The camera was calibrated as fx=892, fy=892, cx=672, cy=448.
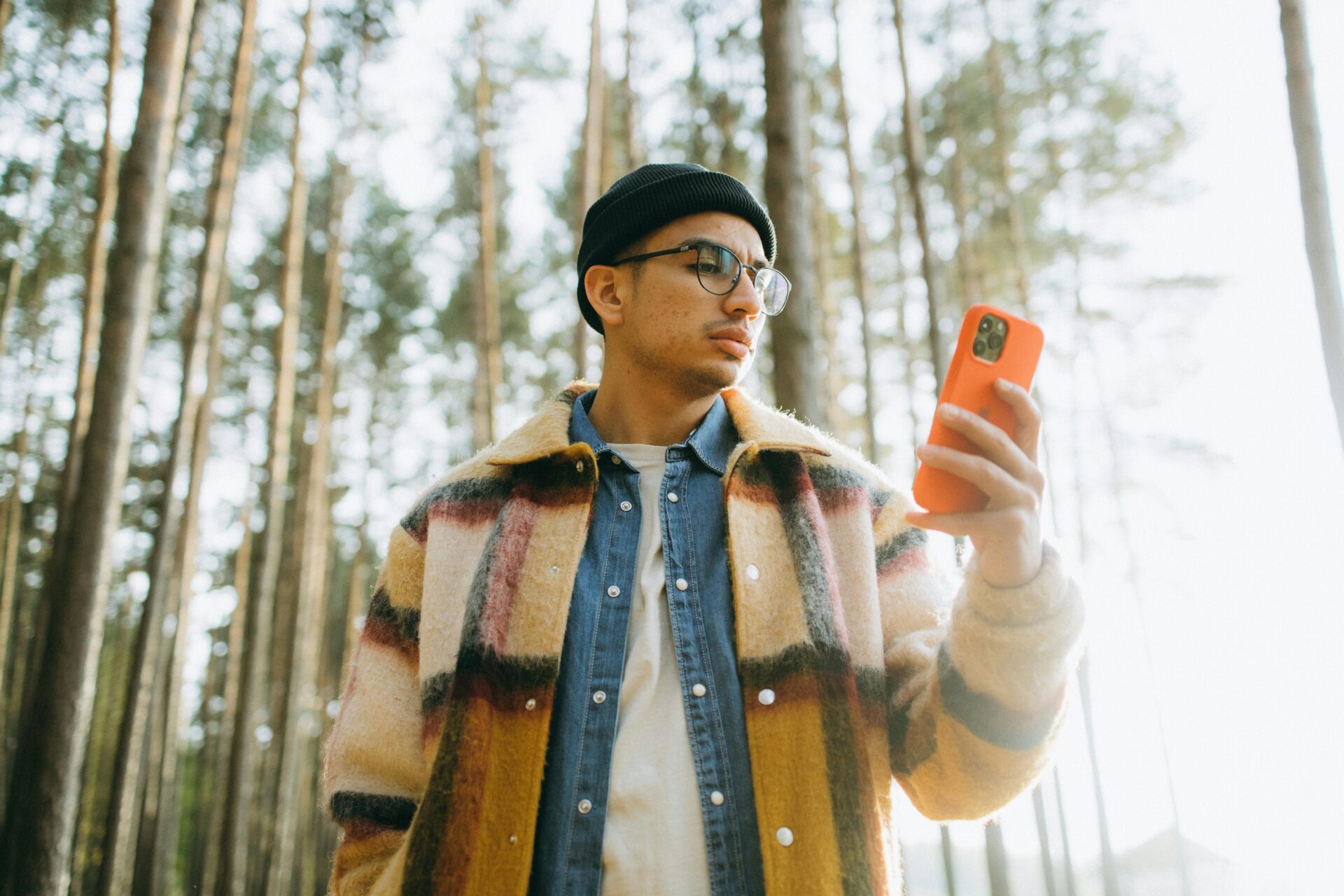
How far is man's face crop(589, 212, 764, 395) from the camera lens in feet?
6.48

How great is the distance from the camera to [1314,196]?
2910 mm

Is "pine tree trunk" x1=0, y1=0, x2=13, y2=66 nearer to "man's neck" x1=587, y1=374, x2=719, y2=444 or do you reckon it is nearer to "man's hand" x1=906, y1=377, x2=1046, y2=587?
"man's neck" x1=587, y1=374, x2=719, y2=444

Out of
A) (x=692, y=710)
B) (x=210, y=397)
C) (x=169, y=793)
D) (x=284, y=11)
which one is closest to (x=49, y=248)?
(x=284, y=11)

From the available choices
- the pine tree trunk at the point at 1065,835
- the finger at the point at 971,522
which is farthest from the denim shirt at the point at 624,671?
the pine tree trunk at the point at 1065,835

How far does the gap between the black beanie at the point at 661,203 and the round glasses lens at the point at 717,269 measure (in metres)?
0.11

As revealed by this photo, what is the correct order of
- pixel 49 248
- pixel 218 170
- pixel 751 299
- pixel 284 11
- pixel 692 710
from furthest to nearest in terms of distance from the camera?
pixel 49 248, pixel 284 11, pixel 218 170, pixel 751 299, pixel 692 710

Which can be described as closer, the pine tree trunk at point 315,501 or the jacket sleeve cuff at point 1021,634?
the jacket sleeve cuff at point 1021,634

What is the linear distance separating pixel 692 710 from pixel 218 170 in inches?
366

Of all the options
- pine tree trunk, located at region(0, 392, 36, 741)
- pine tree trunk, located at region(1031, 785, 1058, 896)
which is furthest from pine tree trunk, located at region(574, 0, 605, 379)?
pine tree trunk, located at region(0, 392, 36, 741)

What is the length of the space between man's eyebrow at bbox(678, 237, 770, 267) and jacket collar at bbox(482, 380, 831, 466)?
0.98 feet

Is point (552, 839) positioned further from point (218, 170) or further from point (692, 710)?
point (218, 170)

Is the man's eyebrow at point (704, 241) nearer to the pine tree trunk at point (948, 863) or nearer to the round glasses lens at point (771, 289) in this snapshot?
the round glasses lens at point (771, 289)

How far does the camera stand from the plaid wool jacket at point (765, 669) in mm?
1401

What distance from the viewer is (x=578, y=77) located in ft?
46.5
